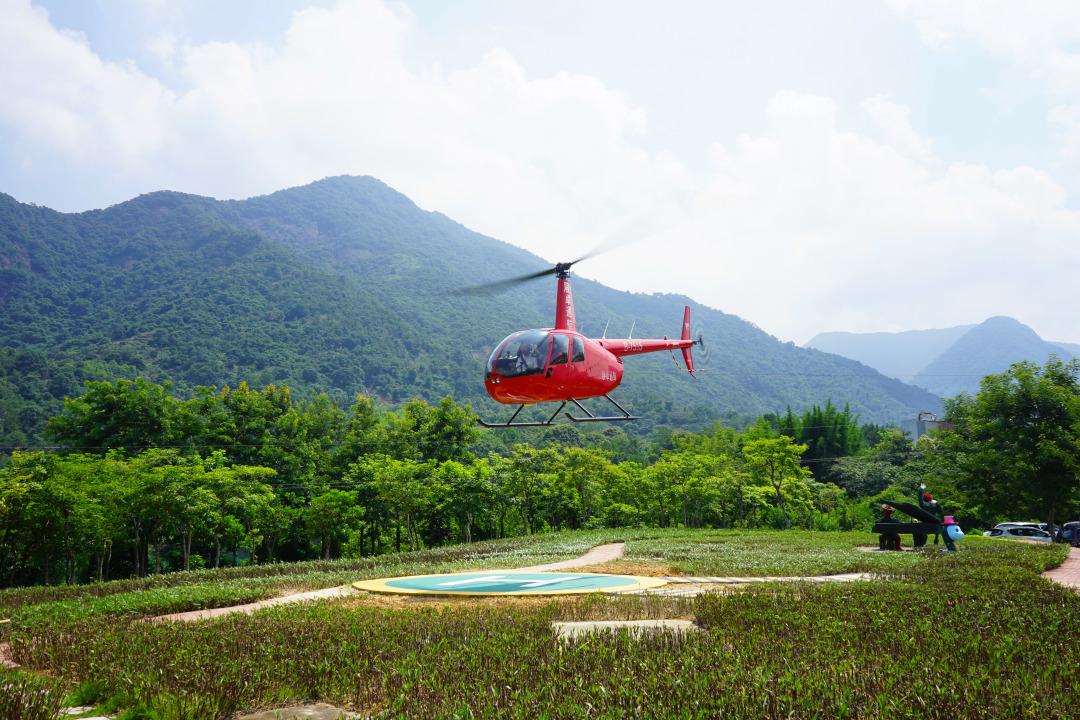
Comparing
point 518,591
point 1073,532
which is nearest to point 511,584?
point 518,591

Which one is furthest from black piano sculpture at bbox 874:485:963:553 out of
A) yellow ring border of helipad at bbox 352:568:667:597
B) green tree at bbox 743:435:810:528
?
green tree at bbox 743:435:810:528

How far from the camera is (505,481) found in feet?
142

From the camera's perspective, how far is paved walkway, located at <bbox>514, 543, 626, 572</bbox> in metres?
21.8

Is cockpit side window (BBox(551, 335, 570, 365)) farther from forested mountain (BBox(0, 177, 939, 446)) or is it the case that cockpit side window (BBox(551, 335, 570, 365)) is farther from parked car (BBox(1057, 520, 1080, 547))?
forested mountain (BBox(0, 177, 939, 446))

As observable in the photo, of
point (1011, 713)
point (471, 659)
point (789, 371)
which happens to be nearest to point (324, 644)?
point (471, 659)

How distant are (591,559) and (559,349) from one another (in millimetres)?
10757

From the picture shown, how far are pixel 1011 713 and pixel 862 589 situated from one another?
286 inches

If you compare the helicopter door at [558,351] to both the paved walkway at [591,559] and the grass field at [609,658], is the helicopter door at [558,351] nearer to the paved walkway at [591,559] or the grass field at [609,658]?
the grass field at [609,658]

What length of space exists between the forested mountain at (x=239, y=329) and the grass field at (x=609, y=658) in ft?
207

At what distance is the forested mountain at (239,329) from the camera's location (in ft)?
314

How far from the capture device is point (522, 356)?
1612cm

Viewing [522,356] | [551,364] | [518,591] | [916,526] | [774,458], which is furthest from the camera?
[774,458]

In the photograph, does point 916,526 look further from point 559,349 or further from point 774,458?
point 774,458

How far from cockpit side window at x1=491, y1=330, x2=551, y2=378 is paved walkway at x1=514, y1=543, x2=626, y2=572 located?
7.28 meters
